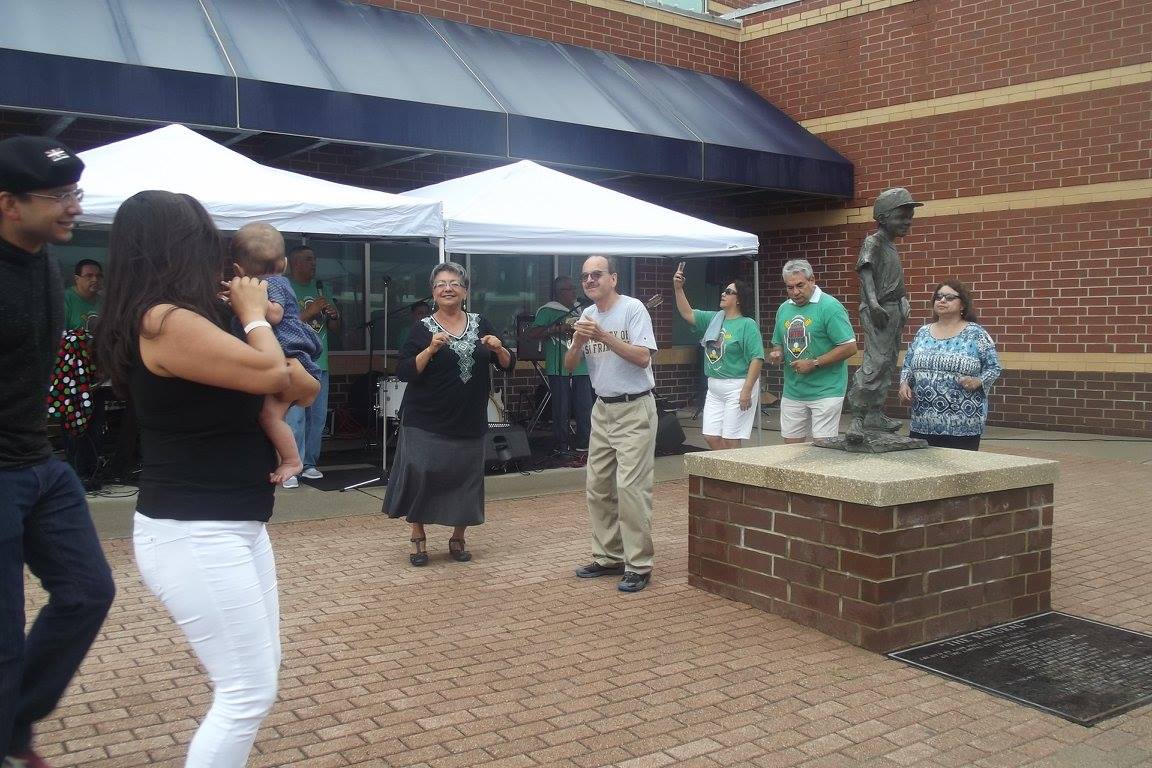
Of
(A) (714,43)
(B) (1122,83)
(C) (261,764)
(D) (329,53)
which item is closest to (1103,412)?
(B) (1122,83)

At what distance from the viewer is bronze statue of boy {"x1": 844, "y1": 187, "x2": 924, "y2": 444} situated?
5.61m

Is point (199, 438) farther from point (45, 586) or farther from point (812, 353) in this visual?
point (812, 353)

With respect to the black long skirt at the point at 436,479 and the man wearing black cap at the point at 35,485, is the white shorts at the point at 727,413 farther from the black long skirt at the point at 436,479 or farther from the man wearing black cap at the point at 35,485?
the man wearing black cap at the point at 35,485

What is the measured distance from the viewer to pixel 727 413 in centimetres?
829

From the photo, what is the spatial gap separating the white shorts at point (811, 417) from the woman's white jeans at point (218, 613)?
5128 millimetres

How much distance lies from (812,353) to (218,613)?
17.4 ft

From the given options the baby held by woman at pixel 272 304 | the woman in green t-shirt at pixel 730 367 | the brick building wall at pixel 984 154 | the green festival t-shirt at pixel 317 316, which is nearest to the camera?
the baby held by woman at pixel 272 304

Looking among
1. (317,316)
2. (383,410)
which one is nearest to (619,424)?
(383,410)

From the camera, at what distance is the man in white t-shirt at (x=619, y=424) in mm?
6059

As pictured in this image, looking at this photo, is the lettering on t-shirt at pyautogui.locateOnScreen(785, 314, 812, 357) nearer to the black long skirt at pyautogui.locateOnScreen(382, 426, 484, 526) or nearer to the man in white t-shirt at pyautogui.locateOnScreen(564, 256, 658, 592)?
the man in white t-shirt at pyautogui.locateOnScreen(564, 256, 658, 592)

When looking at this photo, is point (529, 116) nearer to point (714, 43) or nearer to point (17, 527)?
point (714, 43)

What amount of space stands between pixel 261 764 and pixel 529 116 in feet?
31.0

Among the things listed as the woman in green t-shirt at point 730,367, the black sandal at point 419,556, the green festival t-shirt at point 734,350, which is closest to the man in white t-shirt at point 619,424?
the black sandal at point 419,556

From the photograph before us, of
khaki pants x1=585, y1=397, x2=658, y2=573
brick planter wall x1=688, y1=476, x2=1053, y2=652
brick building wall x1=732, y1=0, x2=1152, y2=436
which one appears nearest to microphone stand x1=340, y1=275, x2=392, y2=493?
khaki pants x1=585, y1=397, x2=658, y2=573
